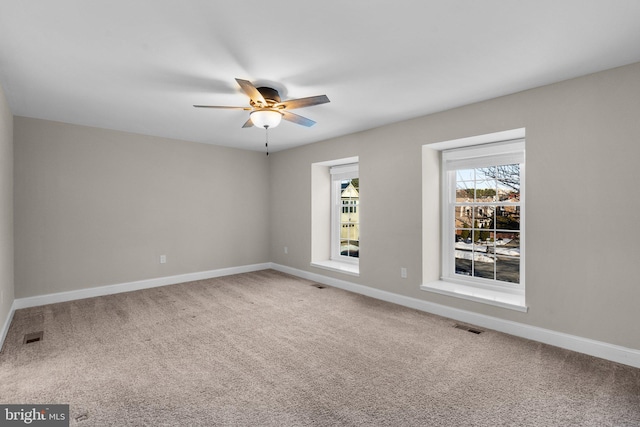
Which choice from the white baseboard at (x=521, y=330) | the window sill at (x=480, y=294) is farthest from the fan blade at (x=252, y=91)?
the white baseboard at (x=521, y=330)

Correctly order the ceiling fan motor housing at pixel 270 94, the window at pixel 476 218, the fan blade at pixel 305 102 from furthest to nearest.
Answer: the window at pixel 476 218, the ceiling fan motor housing at pixel 270 94, the fan blade at pixel 305 102

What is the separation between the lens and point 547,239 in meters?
3.00

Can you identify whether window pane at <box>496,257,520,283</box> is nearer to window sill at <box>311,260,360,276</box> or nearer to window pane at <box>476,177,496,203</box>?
window pane at <box>476,177,496,203</box>

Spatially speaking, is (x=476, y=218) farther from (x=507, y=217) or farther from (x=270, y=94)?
(x=270, y=94)

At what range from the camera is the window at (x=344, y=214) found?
5.62m

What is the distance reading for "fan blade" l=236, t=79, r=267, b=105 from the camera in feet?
8.16

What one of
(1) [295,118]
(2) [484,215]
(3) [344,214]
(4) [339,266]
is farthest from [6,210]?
(2) [484,215]

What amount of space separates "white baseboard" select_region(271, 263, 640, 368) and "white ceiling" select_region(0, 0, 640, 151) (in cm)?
230

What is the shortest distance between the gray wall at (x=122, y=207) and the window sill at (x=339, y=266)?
59.1 inches

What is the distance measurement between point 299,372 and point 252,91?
2.29 meters

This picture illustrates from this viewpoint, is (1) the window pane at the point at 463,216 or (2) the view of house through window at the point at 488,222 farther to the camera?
(1) the window pane at the point at 463,216

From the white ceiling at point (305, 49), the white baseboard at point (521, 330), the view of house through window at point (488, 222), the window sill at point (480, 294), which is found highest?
the white ceiling at point (305, 49)

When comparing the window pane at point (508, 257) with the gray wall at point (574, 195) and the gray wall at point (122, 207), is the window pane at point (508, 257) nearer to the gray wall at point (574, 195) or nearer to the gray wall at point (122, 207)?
the gray wall at point (574, 195)

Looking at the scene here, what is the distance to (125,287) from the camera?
4.79 m
